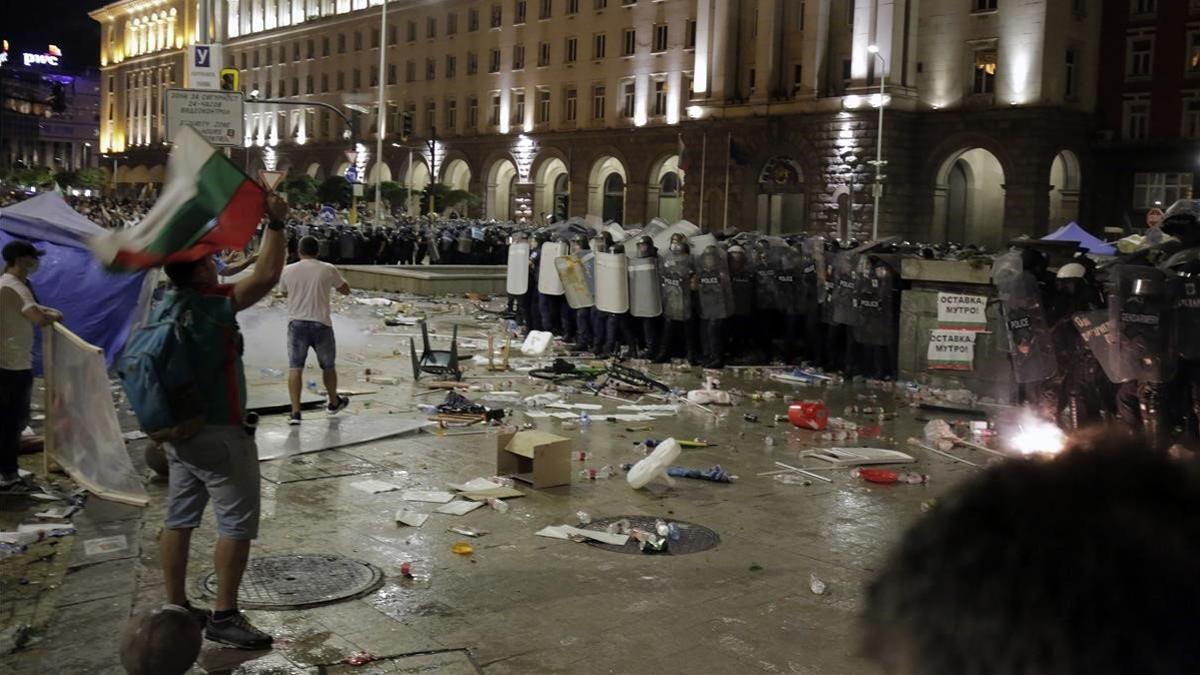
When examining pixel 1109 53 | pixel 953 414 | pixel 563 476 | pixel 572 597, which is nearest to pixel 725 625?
pixel 572 597

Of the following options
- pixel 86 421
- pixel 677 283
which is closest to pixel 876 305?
pixel 677 283

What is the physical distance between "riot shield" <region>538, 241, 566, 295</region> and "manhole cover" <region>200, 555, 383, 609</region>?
42.4ft

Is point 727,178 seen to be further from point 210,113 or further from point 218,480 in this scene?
point 218,480

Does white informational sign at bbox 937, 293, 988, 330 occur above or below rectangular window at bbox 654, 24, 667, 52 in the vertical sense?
below

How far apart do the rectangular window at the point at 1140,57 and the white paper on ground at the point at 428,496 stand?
47.2 meters

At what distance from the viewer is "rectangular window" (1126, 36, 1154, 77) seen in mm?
47856

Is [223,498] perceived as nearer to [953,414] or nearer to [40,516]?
[40,516]

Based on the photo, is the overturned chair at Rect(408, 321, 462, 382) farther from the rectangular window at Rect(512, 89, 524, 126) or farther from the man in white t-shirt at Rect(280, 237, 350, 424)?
the rectangular window at Rect(512, 89, 524, 126)

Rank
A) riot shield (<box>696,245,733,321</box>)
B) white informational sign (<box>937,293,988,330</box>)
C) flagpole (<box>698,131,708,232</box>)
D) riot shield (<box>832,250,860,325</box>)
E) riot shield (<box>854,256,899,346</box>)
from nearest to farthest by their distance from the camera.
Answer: white informational sign (<box>937,293,988,330</box>), riot shield (<box>854,256,899,346</box>), riot shield (<box>832,250,860,325</box>), riot shield (<box>696,245,733,321</box>), flagpole (<box>698,131,708,232</box>)

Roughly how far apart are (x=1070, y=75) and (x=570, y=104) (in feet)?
91.1

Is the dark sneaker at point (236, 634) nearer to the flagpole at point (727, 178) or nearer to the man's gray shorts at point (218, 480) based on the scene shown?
the man's gray shorts at point (218, 480)

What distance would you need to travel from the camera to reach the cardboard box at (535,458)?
29.7 ft

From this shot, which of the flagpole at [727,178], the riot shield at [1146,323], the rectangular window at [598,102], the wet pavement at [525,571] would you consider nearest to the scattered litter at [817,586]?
the wet pavement at [525,571]

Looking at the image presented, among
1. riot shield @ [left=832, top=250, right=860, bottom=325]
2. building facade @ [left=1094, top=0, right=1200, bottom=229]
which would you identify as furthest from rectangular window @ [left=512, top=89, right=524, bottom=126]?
riot shield @ [left=832, top=250, right=860, bottom=325]
